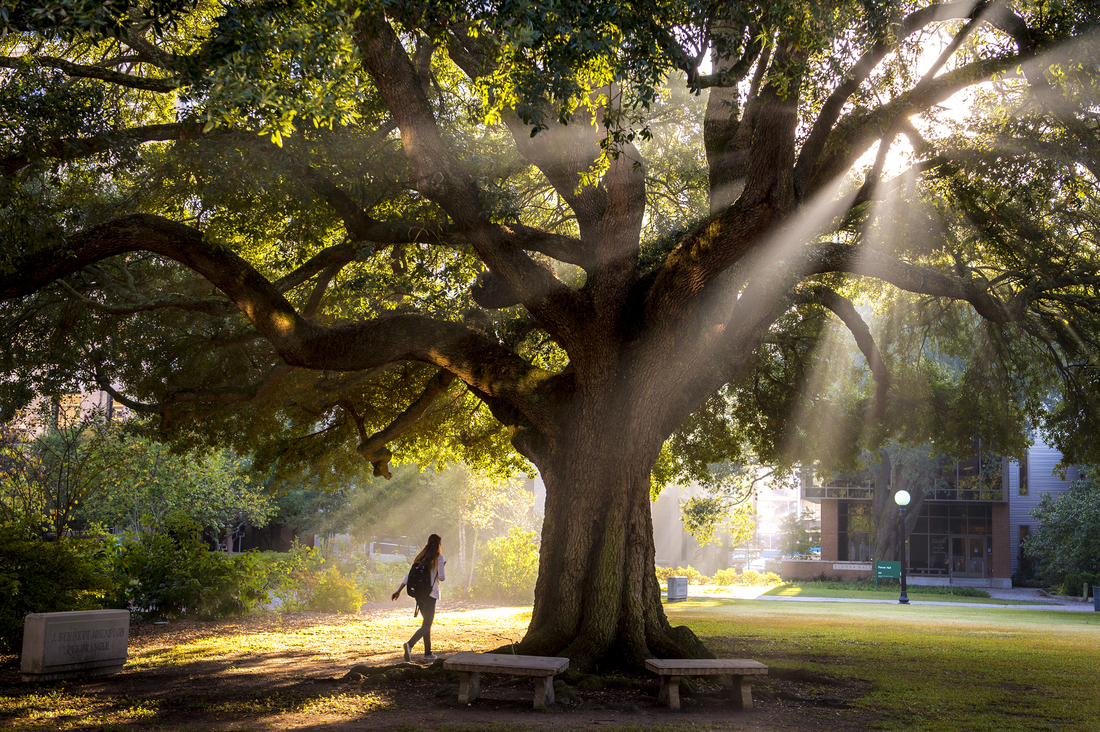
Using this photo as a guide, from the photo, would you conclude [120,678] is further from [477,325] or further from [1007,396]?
[1007,396]

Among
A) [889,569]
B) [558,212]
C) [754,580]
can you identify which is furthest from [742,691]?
[754,580]

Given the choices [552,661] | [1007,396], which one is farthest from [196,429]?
[1007,396]

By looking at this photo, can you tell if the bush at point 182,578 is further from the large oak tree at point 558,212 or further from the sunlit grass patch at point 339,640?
the large oak tree at point 558,212

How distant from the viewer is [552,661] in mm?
7406

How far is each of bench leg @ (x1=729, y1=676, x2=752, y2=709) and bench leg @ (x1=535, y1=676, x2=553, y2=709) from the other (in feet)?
6.01

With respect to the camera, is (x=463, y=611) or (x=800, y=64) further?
(x=463, y=611)

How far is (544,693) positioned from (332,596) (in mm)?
12246

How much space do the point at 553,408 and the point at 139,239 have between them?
16.5ft

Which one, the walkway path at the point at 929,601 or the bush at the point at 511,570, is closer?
the bush at the point at 511,570

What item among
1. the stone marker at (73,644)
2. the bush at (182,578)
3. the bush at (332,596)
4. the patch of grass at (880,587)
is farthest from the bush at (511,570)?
the patch of grass at (880,587)

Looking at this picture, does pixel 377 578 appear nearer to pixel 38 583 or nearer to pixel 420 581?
pixel 38 583

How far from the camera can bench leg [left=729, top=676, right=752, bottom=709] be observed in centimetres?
764

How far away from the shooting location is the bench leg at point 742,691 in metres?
7.64

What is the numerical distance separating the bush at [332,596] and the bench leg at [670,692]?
487 inches
